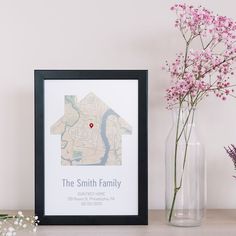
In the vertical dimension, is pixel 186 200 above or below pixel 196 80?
below

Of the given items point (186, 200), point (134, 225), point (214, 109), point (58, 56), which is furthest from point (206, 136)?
point (58, 56)

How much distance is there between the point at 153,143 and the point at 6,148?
15.8 inches

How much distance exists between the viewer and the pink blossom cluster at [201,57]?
139 centimetres

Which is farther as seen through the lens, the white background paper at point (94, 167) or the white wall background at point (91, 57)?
the white wall background at point (91, 57)

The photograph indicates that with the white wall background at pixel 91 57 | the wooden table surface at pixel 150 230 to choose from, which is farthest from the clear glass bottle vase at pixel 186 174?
the white wall background at pixel 91 57

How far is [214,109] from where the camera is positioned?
1.58m

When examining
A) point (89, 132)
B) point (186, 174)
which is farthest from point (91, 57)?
point (186, 174)

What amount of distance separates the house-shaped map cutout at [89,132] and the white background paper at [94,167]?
0.04 ft

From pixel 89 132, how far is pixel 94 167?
3.4 inches

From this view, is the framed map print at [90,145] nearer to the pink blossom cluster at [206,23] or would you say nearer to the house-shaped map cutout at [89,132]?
the house-shaped map cutout at [89,132]

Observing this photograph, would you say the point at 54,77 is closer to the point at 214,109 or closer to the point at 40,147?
the point at 40,147

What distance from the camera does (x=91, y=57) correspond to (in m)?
1.58

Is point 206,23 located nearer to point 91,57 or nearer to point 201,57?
point 201,57

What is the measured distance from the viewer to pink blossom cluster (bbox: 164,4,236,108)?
1388mm
